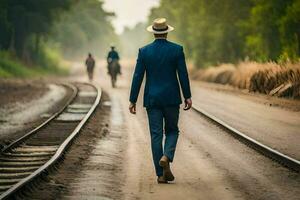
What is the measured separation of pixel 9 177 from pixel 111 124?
27.3 ft

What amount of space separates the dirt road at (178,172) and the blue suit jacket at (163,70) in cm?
111

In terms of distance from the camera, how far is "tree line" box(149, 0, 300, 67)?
39.1m

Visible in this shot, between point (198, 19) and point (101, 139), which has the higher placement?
point (198, 19)

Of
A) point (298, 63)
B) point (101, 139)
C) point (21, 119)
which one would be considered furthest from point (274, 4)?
point (101, 139)

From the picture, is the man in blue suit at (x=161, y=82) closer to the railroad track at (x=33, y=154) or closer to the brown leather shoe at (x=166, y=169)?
the brown leather shoe at (x=166, y=169)

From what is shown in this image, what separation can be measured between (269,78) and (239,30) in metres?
21.2

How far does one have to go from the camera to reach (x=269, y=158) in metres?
12.1

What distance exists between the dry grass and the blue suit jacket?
686 inches

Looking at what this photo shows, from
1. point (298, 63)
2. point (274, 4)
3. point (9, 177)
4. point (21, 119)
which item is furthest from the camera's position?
point (274, 4)

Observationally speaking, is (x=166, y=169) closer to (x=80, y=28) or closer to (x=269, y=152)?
(x=269, y=152)

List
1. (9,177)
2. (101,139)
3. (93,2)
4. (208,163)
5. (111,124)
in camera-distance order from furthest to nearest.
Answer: (93,2), (111,124), (101,139), (208,163), (9,177)

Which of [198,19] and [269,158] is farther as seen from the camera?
[198,19]

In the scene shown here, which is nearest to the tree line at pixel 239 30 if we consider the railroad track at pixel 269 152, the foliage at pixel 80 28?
the railroad track at pixel 269 152

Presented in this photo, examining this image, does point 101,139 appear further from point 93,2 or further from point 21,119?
point 93,2
